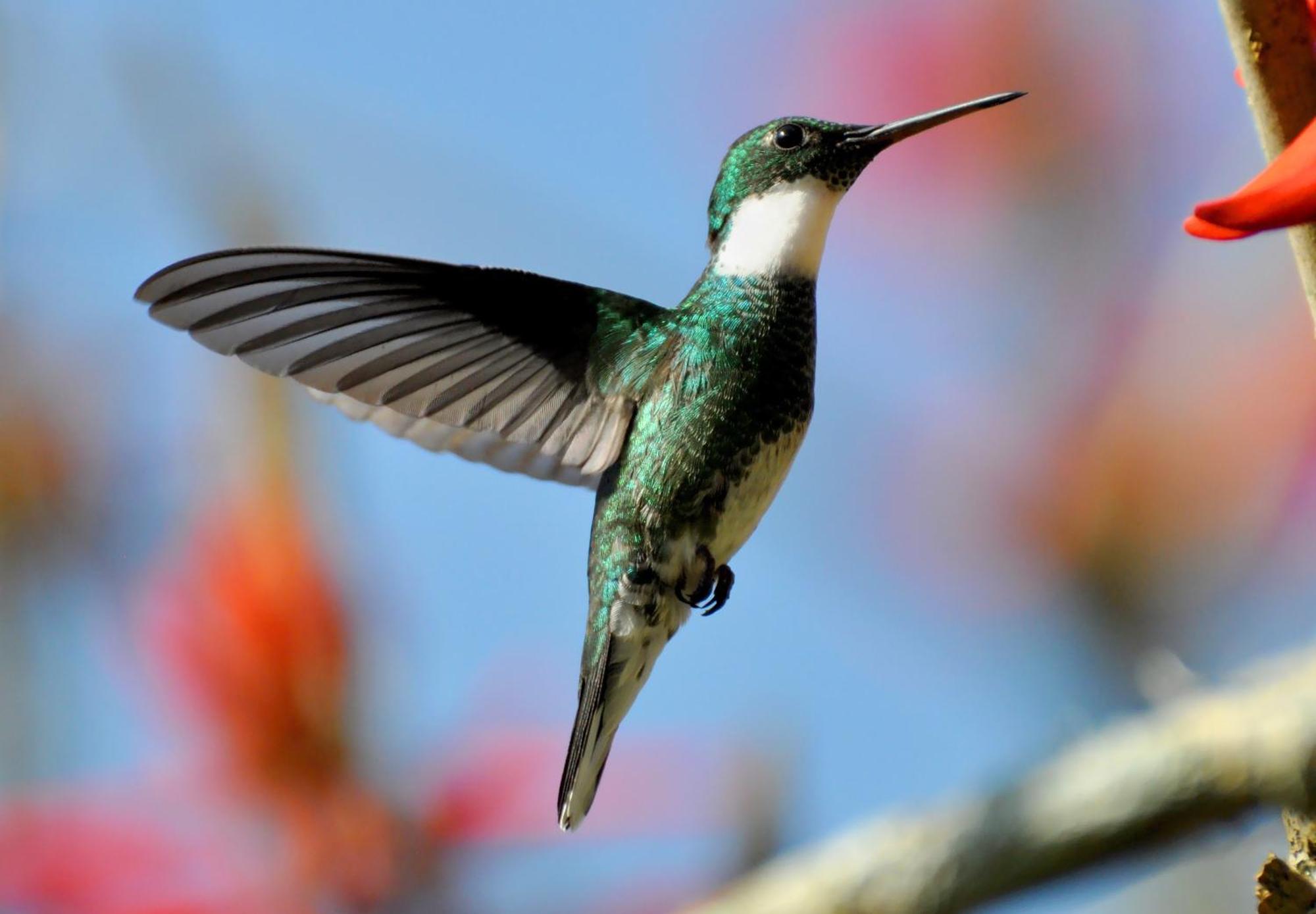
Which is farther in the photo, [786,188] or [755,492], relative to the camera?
[786,188]

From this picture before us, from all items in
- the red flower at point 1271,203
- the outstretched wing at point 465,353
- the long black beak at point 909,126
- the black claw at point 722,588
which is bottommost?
the black claw at point 722,588

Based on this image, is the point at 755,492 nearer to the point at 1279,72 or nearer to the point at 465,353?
the point at 465,353

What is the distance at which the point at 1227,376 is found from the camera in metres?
2.48

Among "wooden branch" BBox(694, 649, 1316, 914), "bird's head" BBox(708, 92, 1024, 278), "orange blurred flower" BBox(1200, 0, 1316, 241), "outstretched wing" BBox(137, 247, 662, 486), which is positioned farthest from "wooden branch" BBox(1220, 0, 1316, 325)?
"outstretched wing" BBox(137, 247, 662, 486)

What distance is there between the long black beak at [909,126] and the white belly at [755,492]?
33cm

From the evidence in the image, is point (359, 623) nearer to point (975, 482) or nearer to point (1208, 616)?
point (975, 482)

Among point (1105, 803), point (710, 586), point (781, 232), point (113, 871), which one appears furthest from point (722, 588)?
point (113, 871)

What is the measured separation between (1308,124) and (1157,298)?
60.5 inches

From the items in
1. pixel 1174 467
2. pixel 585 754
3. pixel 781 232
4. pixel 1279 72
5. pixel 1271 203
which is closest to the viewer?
pixel 1271 203

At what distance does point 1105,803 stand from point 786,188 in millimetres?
1019

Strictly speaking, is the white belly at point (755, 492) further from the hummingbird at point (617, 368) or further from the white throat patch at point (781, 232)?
the white throat patch at point (781, 232)

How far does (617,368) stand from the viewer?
5.85 feet

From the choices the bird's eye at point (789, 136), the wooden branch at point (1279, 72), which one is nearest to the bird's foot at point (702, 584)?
→ the bird's eye at point (789, 136)

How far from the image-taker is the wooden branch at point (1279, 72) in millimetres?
950
